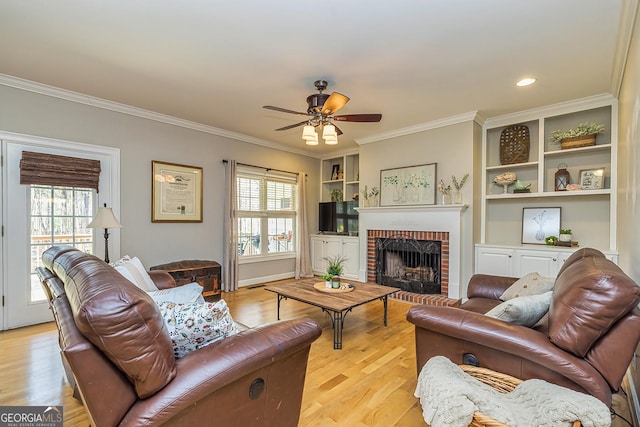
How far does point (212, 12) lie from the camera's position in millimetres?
2059

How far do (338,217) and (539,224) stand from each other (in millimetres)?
3172

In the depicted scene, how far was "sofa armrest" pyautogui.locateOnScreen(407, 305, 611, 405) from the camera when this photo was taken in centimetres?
133

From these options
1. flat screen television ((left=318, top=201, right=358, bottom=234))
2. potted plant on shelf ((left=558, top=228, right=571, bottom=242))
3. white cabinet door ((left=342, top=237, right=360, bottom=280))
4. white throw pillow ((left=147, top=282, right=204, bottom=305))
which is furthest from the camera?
flat screen television ((left=318, top=201, right=358, bottom=234))

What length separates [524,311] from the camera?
5.49ft

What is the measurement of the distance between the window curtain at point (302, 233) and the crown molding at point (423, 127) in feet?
4.64

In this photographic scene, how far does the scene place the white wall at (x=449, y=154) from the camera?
160 inches

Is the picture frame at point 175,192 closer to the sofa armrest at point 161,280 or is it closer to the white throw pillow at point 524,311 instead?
the sofa armrest at point 161,280

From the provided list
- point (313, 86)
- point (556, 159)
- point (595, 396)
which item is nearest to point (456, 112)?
point (556, 159)

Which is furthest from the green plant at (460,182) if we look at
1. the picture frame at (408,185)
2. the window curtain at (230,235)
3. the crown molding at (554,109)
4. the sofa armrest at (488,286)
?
the window curtain at (230,235)

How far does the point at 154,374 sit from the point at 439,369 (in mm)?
1209

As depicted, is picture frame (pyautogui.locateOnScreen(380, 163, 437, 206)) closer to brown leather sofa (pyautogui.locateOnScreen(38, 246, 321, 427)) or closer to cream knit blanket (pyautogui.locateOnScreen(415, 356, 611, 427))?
cream knit blanket (pyautogui.locateOnScreen(415, 356, 611, 427))

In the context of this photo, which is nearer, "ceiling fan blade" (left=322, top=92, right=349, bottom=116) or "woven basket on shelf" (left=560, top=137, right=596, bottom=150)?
"ceiling fan blade" (left=322, top=92, right=349, bottom=116)

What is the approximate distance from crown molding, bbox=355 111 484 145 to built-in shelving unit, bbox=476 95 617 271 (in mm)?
458

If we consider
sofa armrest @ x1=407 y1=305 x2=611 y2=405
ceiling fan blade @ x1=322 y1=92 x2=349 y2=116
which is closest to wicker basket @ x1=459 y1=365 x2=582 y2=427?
sofa armrest @ x1=407 y1=305 x2=611 y2=405
